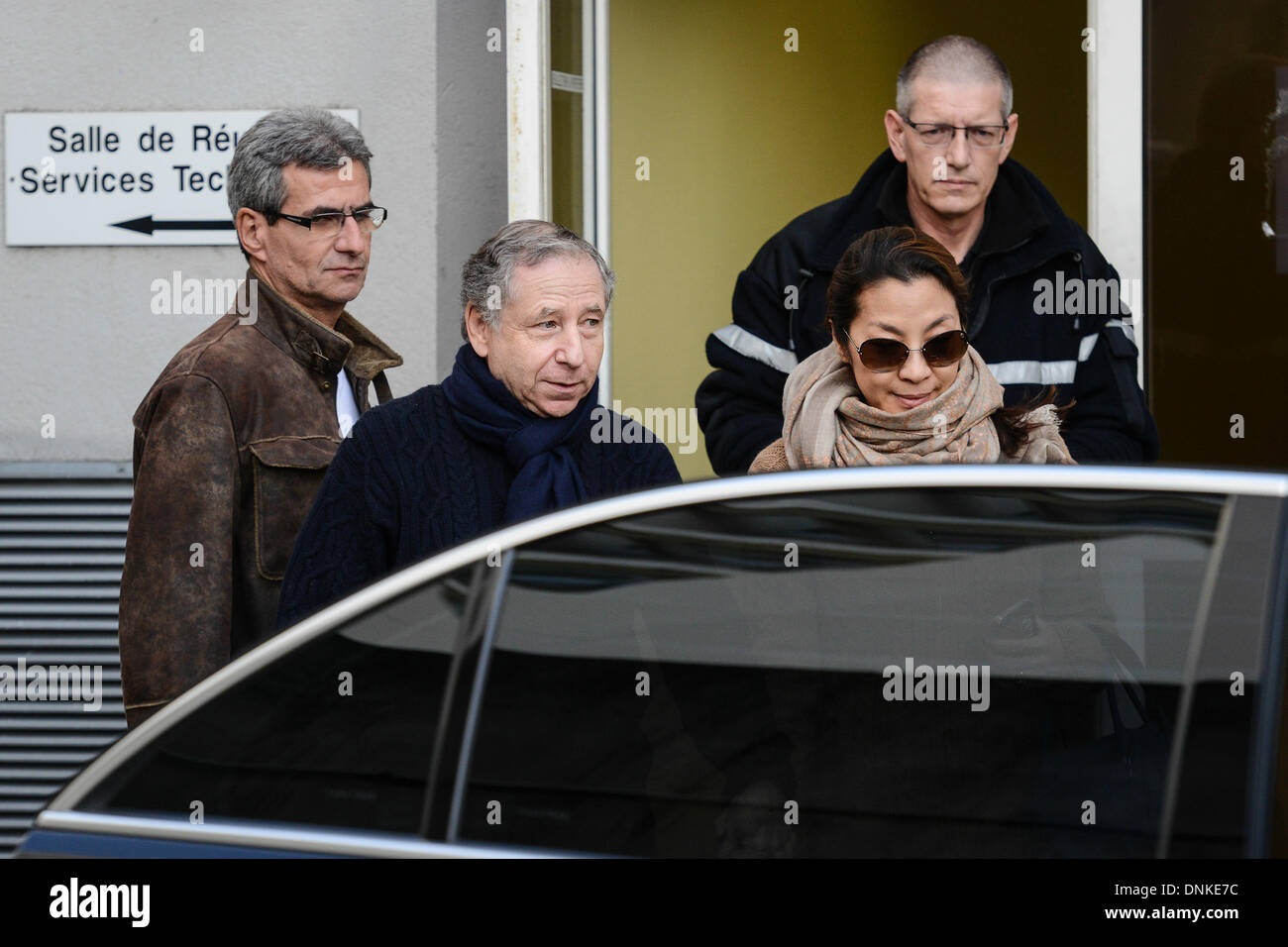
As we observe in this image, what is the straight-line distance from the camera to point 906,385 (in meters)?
2.81

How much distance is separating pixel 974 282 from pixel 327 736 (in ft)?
7.22

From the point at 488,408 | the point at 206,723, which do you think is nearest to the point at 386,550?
the point at 488,408

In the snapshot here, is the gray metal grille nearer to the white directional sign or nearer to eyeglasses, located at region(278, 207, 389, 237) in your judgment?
the white directional sign

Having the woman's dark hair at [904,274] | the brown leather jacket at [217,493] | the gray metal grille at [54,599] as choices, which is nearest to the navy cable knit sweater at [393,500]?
the brown leather jacket at [217,493]

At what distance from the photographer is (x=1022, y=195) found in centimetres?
373

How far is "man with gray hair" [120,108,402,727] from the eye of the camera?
297 centimetres

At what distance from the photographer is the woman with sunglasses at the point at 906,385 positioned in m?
2.77

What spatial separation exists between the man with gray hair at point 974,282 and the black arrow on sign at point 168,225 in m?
2.03

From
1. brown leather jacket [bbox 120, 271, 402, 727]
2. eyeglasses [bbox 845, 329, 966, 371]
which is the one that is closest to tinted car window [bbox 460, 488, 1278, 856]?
eyeglasses [bbox 845, 329, 966, 371]

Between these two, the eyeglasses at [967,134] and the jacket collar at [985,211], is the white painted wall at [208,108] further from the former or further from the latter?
the eyeglasses at [967,134]

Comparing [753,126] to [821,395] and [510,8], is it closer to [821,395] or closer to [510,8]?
[510,8]

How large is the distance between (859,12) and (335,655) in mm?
4045

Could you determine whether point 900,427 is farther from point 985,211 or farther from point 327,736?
point 327,736

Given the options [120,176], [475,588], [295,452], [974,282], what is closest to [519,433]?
[295,452]
